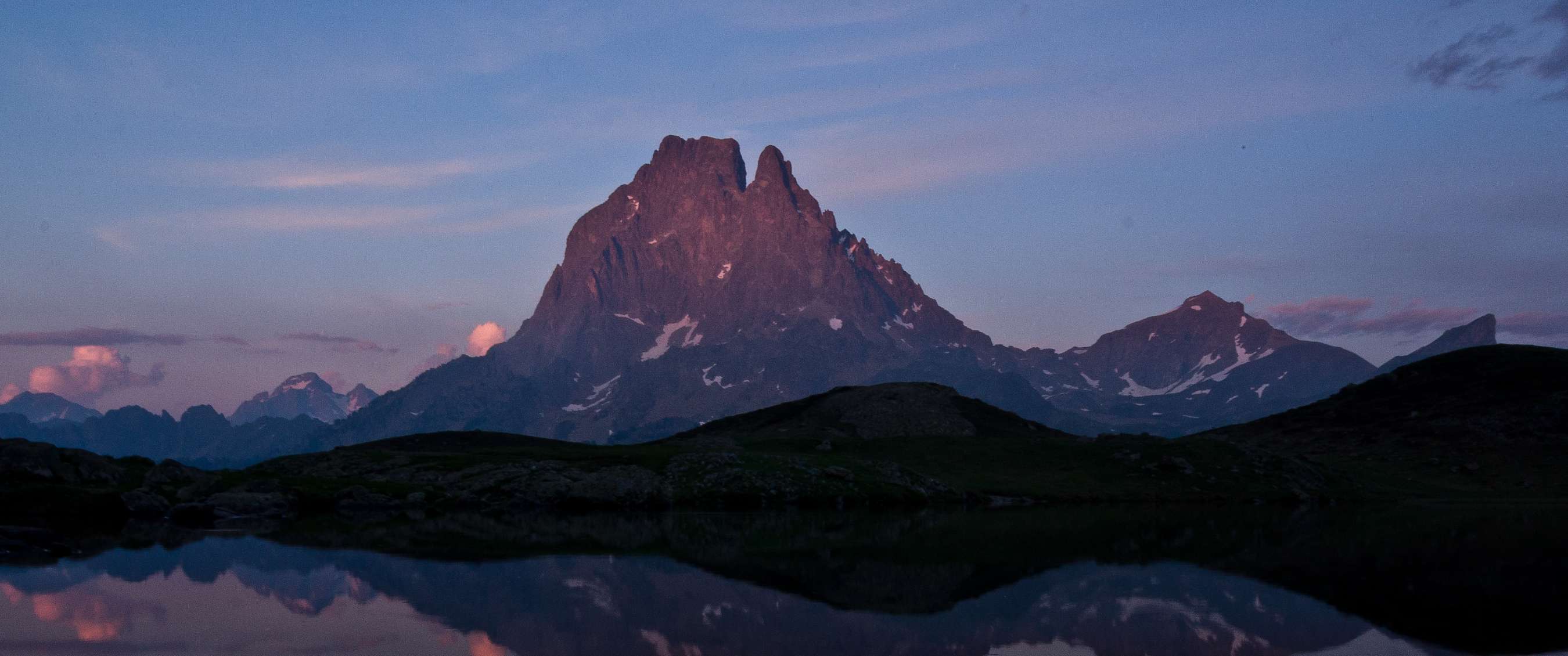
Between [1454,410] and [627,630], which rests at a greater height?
[1454,410]

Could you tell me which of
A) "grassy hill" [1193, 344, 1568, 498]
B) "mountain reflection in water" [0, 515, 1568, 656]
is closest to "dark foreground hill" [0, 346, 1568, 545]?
"grassy hill" [1193, 344, 1568, 498]

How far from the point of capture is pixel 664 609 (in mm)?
36906

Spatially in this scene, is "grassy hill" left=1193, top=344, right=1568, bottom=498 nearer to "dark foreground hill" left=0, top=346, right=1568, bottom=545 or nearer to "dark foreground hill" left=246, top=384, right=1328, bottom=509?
"dark foreground hill" left=0, top=346, right=1568, bottom=545

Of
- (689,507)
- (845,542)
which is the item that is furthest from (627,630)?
(689,507)

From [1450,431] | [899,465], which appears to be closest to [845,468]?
[899,465]

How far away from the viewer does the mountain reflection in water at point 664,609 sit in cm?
3061

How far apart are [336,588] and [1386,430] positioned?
166891 millimetres

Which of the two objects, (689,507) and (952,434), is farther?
(952,434)

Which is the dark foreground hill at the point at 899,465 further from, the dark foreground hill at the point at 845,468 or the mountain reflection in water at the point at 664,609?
the mountain reflection in water at the point at 664,609

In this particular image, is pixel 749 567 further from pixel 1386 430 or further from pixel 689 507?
pixel 1386 430

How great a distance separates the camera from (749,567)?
48.4 m

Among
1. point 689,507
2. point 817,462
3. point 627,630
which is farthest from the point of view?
point 817,462

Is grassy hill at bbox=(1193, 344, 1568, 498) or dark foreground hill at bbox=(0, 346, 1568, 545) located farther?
grassy hill at bbox=(1193, 344, 1568, 498)

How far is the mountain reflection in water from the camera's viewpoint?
30.6m
